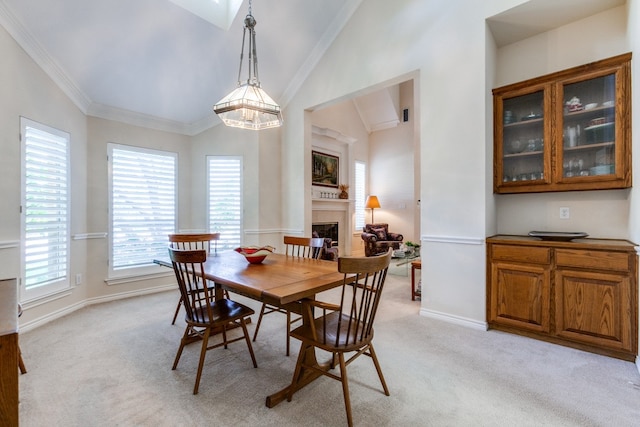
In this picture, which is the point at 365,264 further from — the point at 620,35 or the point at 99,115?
the point at 99,115

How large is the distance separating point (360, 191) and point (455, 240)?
5.20 metres

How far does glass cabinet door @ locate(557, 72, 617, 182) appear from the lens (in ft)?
8.19

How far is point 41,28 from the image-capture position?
9.05ft

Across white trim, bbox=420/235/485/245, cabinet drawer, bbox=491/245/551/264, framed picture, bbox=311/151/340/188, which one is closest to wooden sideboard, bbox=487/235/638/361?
cabinet drawer, bbox=491/245/551/264

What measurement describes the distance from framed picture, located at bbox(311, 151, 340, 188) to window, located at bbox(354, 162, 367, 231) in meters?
1.11

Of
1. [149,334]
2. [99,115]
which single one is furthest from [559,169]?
[99,115]

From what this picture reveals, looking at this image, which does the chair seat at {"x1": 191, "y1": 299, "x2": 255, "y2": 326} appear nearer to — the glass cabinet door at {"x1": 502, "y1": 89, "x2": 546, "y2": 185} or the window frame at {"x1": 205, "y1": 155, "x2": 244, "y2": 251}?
the window frame at {"x1": 205, "y1": 155, "x2": 244, "y2": 251}

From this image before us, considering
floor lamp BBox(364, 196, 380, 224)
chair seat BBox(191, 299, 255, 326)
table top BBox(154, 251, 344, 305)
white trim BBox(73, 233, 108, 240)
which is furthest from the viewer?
floor lamp BBox(364, 196, 380, 224)

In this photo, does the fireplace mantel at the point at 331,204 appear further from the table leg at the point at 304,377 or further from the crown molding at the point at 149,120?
the table leg at the point at 304,377

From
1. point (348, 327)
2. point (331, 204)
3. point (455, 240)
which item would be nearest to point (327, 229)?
point (331, 204)

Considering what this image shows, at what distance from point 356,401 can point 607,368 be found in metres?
1.95

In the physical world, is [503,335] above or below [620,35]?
below

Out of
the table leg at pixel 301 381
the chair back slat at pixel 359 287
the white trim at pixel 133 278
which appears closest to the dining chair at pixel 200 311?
the table leg at pixel 301 381

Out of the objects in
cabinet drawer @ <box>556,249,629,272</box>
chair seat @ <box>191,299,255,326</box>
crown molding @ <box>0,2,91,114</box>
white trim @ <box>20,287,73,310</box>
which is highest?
crown molding @ <box>0,2,91,114</box>
